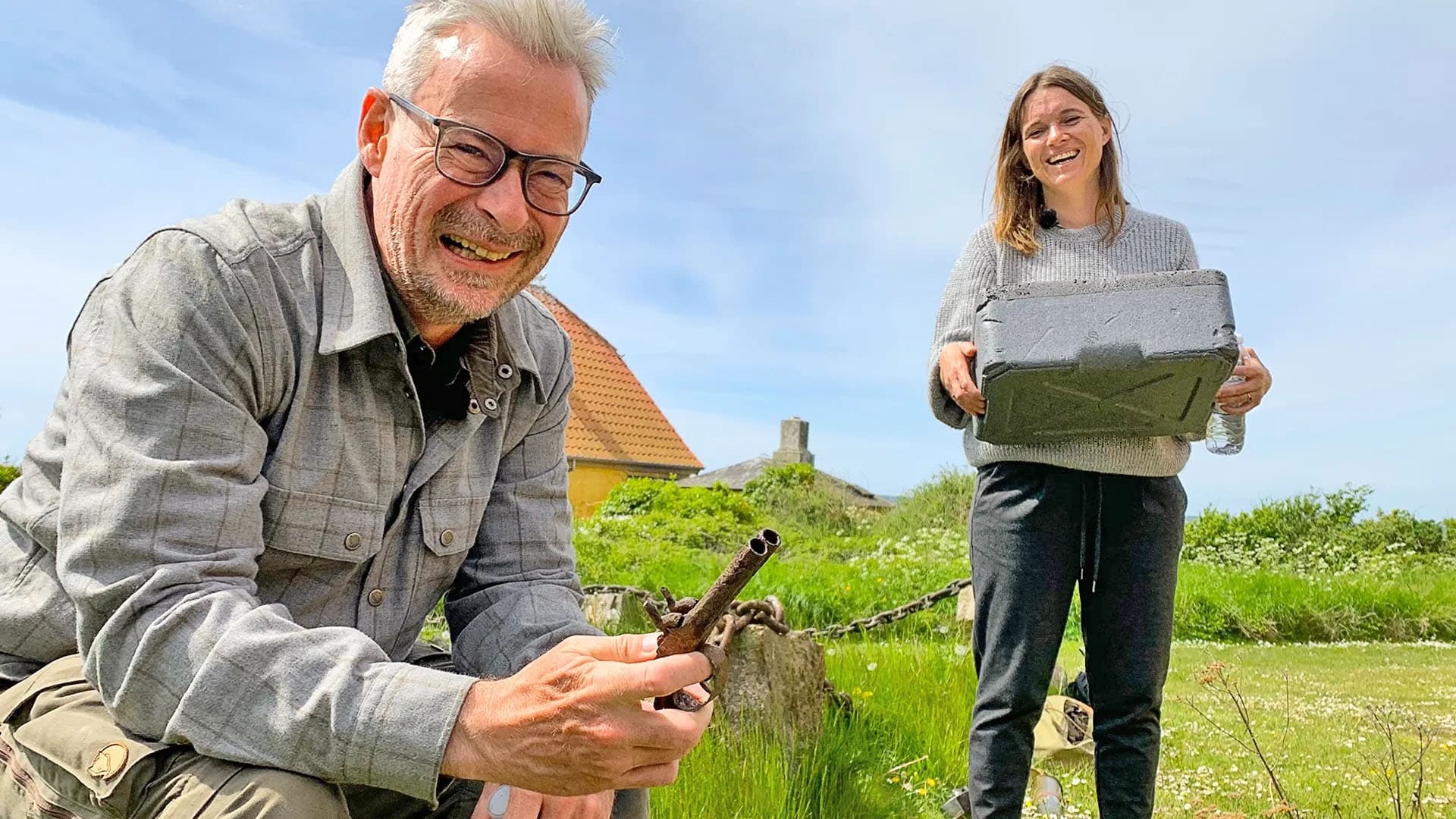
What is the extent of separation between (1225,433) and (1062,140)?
1.03 meters

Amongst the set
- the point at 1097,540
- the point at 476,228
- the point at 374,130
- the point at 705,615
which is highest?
the point at 374,130

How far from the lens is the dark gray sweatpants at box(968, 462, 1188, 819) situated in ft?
9.98

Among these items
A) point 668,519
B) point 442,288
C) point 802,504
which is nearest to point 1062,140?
point 442,288

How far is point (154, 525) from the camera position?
1.65m

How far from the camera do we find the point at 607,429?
24.1 meters

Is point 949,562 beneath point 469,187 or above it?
beneath

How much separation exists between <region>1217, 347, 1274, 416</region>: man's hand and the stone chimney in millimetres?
23593

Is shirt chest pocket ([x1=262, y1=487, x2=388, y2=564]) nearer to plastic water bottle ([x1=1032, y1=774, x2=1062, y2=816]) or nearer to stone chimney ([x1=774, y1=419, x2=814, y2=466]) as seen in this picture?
plastic water bottle ([x1=1032, y1=774, x2=1062, y2=816])

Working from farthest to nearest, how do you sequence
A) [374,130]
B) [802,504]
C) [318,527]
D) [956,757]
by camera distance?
1. [802,504]
2. [956,757]
3. [374,130]
4. [318,527]

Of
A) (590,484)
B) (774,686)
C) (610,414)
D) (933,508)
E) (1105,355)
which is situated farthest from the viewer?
(610,414)

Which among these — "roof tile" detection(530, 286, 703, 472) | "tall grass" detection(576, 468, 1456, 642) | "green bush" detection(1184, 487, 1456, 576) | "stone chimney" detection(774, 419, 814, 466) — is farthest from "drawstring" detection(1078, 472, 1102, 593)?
"stone chimney" detection(774, 419, 814, 466)

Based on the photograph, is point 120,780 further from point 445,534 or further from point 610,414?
point 610,414

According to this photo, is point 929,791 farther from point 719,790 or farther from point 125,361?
point 125,361

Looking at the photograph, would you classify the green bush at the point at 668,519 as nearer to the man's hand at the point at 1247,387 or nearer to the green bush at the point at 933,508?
the green bush at the point at 933,508
